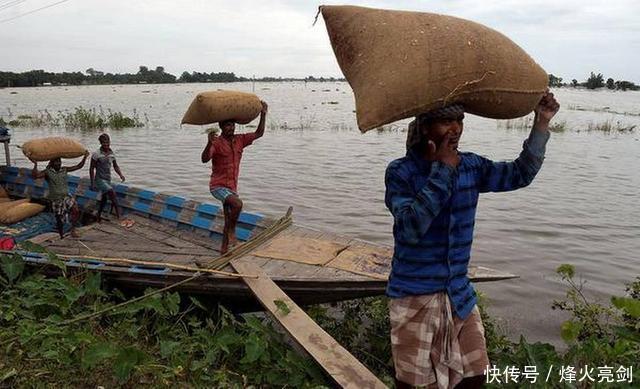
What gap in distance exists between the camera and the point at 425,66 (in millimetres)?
1843

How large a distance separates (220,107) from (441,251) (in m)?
2.84

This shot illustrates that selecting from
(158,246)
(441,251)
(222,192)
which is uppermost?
(441,251)

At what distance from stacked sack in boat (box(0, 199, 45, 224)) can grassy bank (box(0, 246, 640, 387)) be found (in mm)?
1780

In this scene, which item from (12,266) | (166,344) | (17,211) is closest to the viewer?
(166,344)

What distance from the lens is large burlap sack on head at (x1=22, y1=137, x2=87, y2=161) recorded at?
17.8 feet

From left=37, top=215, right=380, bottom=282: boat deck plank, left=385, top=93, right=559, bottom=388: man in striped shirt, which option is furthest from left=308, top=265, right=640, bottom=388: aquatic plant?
left=385, top=93, right=559, bottom=388: man in striped shirt

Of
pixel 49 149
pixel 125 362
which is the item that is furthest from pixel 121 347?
pixel 49 149

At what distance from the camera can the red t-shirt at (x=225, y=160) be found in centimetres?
461

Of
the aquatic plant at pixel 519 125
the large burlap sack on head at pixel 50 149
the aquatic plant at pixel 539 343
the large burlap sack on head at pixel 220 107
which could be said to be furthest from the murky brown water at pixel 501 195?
the large burlap sack on head at pixel 50 149

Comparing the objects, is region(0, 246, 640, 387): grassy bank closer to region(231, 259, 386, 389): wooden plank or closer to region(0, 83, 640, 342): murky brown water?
region(231, 259, 386, 389): wooden plank

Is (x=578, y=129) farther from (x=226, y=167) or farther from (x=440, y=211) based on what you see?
(x=440, y=211)

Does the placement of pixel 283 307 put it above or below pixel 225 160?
below

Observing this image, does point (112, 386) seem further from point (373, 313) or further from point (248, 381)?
point (373, 313)

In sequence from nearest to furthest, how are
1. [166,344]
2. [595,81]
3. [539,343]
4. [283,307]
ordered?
1. [539,343]
2. [166,344]
3. [283,307]
4. [595,81]
